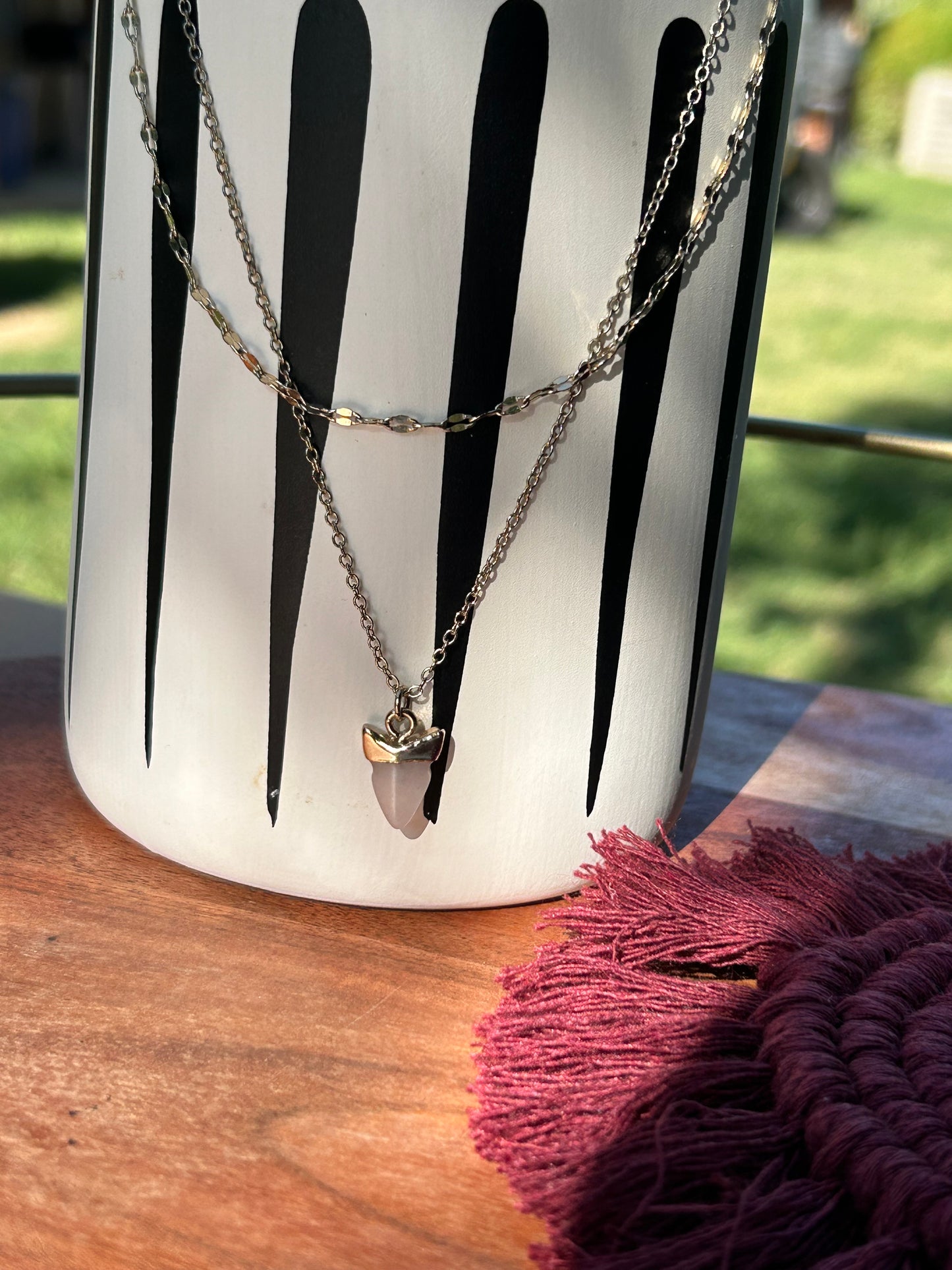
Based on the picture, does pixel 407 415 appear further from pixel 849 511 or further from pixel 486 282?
pixel 849 511

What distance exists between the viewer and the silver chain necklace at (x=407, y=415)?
0.53 metres

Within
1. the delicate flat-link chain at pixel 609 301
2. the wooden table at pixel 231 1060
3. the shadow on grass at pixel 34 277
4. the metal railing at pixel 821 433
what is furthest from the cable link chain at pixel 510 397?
the shadow on grass at pixel 34 277

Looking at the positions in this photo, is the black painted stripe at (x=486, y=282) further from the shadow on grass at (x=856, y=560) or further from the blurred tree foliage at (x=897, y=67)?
the blurred tree foliage at (x=897, y=67)

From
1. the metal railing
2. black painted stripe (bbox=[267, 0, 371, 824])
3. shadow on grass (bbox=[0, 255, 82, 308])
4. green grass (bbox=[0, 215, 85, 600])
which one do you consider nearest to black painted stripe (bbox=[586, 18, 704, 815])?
black painted stripe (bbox=[267, 0, 371, 824])

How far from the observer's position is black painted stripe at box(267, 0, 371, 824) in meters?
0.50

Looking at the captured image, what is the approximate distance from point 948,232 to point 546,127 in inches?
265

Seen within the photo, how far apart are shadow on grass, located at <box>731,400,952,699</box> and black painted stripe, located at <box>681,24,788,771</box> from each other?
1785 millimetres

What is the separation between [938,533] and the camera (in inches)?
115

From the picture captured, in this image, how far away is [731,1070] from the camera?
0.48 metres

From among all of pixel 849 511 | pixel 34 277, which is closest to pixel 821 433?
pixel 849 511

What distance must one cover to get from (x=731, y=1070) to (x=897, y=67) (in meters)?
10.0

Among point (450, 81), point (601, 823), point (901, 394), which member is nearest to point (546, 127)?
point (450, 81)

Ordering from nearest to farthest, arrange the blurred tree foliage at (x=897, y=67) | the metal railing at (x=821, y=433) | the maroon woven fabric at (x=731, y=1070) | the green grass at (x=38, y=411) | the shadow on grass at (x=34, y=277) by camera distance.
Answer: the maroon woven fabric at (x=731, y=1070) → the metal railing at (x=821, y=433) → the green grass at (x=38, y=411) → the shadow on grass at (x=34, y=277) → the blurred tree foliage at (x=897, y=67)

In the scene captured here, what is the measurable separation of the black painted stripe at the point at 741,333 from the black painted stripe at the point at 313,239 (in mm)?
165
